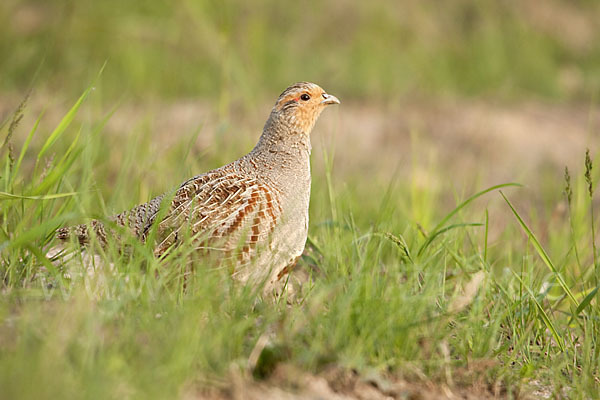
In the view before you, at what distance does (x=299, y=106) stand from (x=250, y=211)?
745mm

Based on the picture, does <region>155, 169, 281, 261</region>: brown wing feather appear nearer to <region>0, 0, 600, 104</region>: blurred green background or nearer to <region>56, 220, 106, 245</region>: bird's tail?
<region>56, 220, 106, 245</region>: bird's tail

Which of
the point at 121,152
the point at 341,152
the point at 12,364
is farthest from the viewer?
the point at 341,152

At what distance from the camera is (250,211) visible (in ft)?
10.3

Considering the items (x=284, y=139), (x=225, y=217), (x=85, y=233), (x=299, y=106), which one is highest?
(x=299, y=106)

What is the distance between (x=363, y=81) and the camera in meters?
9.27

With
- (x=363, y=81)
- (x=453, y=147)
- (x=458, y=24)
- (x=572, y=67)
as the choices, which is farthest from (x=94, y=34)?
(x=572, y=67)

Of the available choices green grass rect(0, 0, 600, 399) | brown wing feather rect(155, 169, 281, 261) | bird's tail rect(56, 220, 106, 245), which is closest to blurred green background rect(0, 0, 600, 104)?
green grass rect(0, 0, 600, 399)

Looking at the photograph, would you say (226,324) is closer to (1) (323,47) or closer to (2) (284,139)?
(2) (284,139)

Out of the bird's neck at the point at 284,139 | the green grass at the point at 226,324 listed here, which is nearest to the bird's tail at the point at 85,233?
the green grass at the point at 226,324

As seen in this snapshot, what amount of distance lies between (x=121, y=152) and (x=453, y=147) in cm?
401

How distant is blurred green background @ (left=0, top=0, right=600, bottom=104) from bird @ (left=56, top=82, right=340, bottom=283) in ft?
12.5

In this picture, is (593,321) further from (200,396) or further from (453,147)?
(453,147)

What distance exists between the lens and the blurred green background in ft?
27.3

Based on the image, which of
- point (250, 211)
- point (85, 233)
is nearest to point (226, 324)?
point (250, 211)
